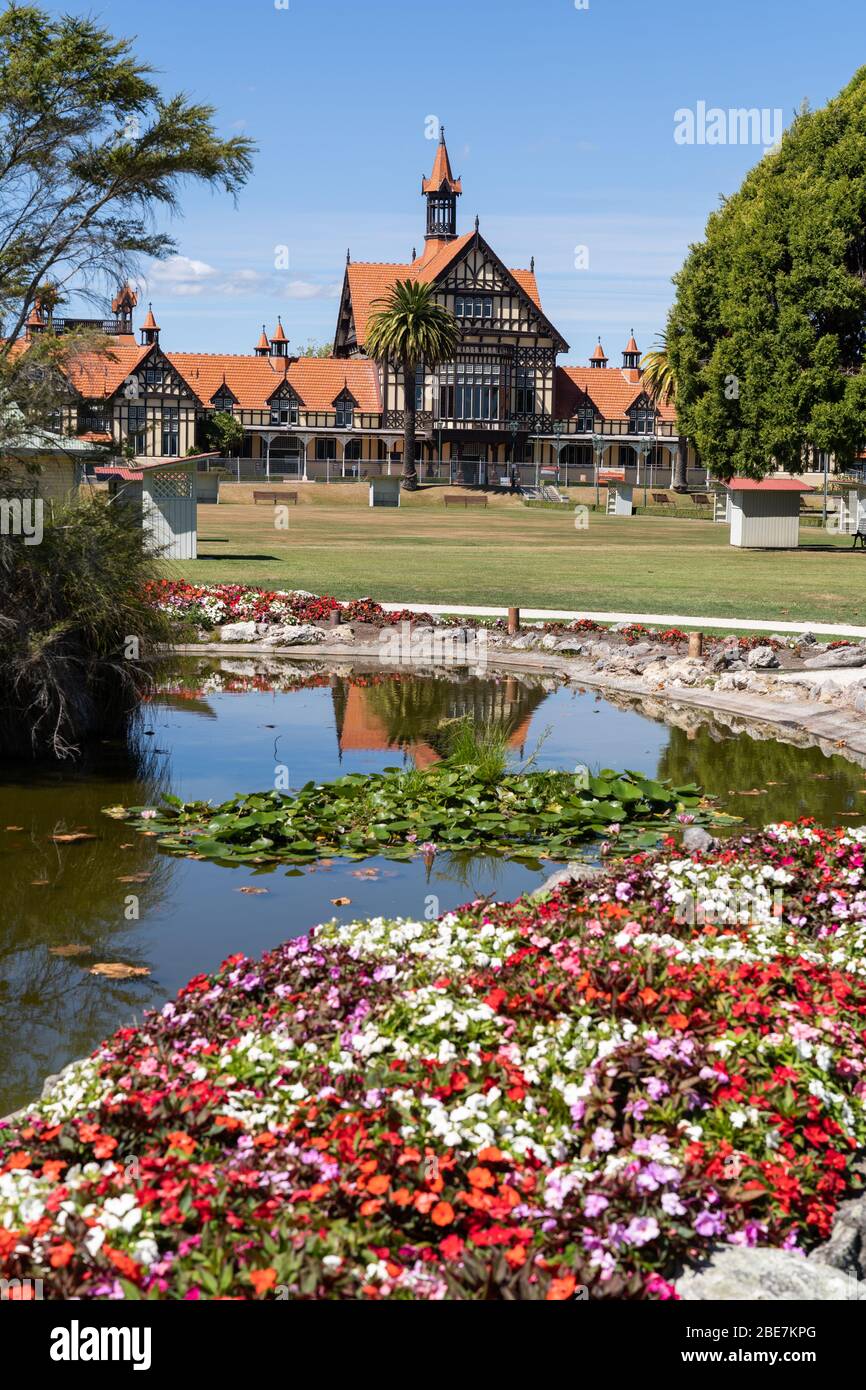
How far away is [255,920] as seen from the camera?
8.52 meters

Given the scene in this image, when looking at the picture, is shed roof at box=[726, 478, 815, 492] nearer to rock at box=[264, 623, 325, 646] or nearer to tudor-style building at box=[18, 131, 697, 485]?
rock at box=[264, 623, 325, 646]

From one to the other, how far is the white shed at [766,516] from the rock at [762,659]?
86.9 feet

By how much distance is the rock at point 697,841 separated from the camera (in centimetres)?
940

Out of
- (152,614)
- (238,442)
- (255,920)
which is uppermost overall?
(238,442)

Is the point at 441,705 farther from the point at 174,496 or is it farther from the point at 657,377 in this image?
the point at 657,377

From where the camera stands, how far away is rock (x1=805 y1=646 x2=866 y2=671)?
1792cm

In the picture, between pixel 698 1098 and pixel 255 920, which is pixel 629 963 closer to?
pixel 698 1098

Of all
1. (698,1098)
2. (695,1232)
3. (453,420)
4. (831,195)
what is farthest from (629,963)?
(453,420)

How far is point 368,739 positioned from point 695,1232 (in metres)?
9.92

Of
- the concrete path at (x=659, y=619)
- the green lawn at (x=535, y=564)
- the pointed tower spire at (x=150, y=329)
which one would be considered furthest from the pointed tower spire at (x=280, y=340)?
the concrete path at (x=659, y=619)

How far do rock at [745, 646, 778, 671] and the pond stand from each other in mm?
2120

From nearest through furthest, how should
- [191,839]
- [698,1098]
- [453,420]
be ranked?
[698,1098], [191,839], [453,420]

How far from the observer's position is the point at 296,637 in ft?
69.4

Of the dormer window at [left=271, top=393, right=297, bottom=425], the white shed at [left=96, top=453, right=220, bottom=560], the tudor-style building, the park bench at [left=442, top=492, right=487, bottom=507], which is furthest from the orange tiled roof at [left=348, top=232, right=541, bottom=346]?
the white shed at [left=96, top=453, right=220, bottom=560]
